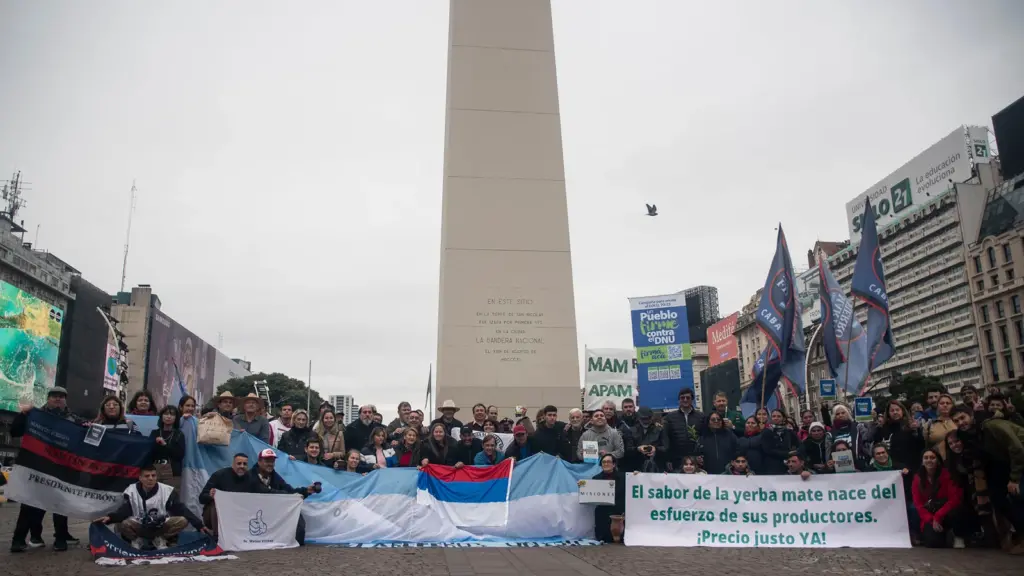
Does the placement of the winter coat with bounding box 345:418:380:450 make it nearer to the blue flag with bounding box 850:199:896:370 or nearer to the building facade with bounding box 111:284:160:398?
the blue flag with bounding box 850:199:896:370

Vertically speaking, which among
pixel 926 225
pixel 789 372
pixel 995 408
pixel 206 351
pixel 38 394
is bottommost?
pixel 995 408

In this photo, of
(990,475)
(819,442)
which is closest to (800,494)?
(819,442)

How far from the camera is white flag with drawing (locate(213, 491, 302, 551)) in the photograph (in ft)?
30.8

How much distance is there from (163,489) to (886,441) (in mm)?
8952

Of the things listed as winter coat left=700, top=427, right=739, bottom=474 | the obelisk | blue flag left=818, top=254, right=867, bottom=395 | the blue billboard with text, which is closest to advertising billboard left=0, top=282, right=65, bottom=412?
the obelisk

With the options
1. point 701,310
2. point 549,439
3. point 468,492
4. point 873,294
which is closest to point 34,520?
point 468,492

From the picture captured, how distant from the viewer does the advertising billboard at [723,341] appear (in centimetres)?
11381

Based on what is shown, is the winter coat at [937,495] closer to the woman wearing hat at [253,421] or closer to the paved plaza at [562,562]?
the paved plaza at [562,562]

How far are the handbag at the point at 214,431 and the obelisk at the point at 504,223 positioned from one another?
5.63m

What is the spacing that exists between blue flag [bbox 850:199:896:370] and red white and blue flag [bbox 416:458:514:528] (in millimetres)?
9101

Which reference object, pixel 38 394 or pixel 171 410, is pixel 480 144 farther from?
pixel 38 394

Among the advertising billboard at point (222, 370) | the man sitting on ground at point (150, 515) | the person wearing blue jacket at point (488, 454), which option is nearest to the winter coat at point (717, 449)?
the person wearing blue jacket at point (488, 454)

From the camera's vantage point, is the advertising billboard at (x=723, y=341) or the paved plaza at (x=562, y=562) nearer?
the paved plaza at (x=562, y=562)

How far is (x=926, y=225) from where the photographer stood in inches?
2987
